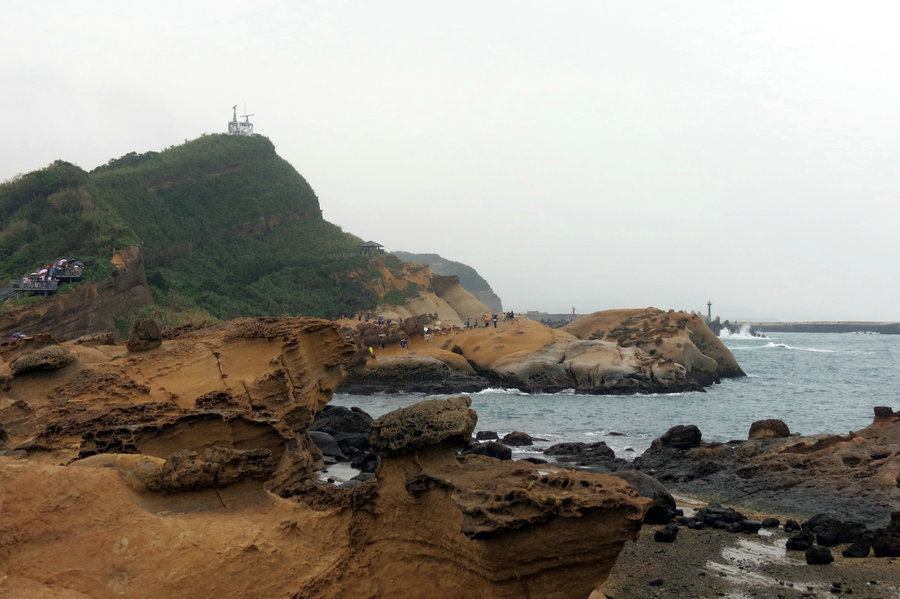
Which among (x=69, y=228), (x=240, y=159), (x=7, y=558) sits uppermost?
(x=240, y=159)

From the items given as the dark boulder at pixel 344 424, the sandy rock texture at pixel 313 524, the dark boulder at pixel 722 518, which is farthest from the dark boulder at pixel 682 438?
the sandy rock texture at pixel 313 524

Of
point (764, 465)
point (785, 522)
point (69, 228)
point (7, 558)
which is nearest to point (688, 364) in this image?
point (764, 465)

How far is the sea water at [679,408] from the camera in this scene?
2720 centimetres

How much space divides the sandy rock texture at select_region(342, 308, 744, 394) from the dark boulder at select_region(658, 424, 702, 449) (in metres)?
17.0

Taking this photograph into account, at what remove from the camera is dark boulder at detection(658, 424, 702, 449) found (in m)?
21.7

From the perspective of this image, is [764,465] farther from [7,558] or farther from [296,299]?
[296,299]

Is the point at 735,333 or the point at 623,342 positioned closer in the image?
the point at 623,342

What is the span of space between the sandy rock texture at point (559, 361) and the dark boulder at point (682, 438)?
17.0 metres

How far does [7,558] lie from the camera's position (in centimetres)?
607

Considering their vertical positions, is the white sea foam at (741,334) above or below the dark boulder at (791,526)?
above

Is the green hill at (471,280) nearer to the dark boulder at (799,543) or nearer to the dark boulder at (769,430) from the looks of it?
the dark boulder at (769,430)

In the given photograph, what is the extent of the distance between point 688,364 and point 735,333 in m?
103

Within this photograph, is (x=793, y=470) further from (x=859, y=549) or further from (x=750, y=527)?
(x=859, y=549)

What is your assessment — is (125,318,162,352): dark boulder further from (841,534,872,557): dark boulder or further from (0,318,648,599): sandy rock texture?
(841,534,872,557): dark boulder
